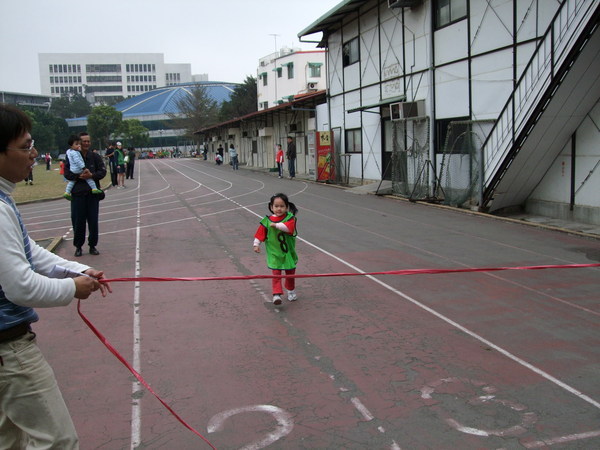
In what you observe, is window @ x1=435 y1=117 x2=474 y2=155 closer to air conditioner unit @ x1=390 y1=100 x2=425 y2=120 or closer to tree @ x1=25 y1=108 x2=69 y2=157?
air conditioner unit @ x1=390 y1=100 x2=425 y2=120

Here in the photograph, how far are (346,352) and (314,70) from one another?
52.3 metres

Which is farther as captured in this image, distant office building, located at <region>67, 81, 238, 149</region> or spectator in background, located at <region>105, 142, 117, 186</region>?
distant office building, located at <region>67, 81, 238, 149</region>

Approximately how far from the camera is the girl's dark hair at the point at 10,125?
2.54 m

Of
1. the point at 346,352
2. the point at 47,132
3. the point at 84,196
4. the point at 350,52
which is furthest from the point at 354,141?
the point at 47,132

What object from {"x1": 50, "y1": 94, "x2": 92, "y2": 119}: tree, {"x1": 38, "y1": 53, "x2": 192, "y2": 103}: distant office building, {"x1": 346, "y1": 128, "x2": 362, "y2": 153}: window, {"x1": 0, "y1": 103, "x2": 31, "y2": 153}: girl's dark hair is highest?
{"x1": 38, "y1": 53, "x2": 192, "y2": 103}: distant office building

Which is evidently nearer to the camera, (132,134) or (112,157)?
(112,157)

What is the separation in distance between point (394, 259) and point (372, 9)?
1624cm

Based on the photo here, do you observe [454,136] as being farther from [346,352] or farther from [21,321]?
[21,321]

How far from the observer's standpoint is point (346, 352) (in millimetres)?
5230

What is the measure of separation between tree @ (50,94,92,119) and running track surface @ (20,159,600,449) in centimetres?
12415

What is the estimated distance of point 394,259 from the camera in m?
9.10

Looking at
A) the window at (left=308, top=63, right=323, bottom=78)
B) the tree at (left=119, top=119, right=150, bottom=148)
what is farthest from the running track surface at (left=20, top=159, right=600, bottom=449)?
the tree at (left=119, top=119, right=150, bottom=148)

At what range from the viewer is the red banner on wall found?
26250 millimetres

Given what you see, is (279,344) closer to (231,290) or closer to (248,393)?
(248,393)
